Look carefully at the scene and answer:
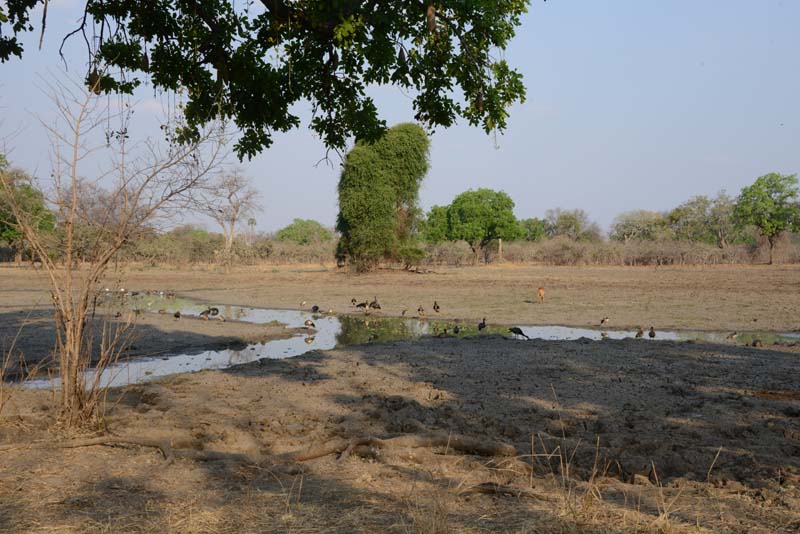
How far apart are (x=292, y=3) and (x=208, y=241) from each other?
5209cm

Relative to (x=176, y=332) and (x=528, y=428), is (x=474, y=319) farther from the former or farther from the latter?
(x=528, y=428)

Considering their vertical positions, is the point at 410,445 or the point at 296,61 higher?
the point at 296,61

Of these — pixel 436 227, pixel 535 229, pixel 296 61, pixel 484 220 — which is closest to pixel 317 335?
pixel 296 61

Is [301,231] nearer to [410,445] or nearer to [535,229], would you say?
[535,229]

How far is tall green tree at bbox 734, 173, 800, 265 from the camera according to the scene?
54344 mm

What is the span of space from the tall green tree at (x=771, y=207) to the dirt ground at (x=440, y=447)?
49.0 metres

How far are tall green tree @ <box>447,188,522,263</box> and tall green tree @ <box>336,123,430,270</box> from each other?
31.6 m

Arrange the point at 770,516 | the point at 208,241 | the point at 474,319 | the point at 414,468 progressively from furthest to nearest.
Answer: the point at 208,241 < the point at 474,319 < the point at 414,468 < the point at 770,516

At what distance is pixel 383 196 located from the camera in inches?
1636

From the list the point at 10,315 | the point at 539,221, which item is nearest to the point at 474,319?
the point at 10,315

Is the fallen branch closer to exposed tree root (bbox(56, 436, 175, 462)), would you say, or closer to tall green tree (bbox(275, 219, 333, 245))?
exposed tree root (bbox(56, 436, 175, 462))

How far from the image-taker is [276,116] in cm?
813

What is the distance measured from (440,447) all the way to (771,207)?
58.5m

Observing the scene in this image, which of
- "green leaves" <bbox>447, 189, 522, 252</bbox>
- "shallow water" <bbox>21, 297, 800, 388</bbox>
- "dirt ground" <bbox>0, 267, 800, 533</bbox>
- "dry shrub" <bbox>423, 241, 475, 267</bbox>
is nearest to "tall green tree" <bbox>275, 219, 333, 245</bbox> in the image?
"green leaves" <bbox>447, 189, 522, 252</bbox>
